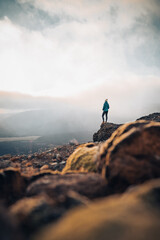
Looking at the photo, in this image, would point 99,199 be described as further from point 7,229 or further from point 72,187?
point 7,229

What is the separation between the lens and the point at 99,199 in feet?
8.68

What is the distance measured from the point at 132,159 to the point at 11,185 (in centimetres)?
313

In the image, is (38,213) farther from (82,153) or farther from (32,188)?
(82,153)

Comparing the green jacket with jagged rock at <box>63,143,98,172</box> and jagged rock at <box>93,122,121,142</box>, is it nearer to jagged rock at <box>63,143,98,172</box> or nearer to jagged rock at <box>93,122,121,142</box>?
jagged rock at <box>93,122,121,142</box>

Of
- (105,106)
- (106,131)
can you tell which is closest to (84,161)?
(106,131)

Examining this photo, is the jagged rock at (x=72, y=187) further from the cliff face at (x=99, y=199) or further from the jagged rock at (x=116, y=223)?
the jagged rock at (x=116, y=223)

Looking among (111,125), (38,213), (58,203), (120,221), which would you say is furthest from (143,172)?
(111,125)

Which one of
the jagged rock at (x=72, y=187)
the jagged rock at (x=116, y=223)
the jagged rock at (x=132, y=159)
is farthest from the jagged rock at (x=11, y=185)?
the jagged rock at (x=132, y=159)

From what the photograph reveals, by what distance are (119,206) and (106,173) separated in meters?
1.34

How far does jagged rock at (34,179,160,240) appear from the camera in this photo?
1.36 metres

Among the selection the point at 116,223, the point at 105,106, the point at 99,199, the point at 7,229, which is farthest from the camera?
the point at 105,106

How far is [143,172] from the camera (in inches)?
115

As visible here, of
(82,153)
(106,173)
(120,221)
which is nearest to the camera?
(120,221)

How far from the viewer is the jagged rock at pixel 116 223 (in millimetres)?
1355
